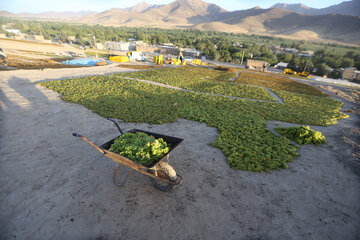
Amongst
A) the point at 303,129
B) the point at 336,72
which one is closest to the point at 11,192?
the point at 303,129

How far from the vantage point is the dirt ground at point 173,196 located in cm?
439

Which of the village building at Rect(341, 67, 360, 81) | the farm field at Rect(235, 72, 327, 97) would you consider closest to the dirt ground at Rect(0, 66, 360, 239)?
the farm field at Rect(235, 72, 327, 97)

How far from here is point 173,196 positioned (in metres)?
5.36

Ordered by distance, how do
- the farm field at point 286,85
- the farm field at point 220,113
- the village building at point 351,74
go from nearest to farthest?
the farm field at point 220,113
the farm field at point 286,85
the village building at point 351,74

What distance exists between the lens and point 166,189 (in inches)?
208

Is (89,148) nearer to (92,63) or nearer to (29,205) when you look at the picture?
(29,205)

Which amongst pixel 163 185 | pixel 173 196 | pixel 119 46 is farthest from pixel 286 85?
pixel 119 46

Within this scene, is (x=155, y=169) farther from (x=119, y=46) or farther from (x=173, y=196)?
Result: (x=119, y=46)

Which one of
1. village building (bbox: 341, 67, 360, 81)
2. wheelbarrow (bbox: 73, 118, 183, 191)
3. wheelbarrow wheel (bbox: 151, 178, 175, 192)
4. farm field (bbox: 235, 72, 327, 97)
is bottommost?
village building (bbox: 341, 67, 360, 81)

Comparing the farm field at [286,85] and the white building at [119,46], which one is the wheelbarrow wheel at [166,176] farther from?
the white building at [119,46]

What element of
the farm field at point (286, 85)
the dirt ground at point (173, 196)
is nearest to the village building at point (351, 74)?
the farm field at point (286, 85)

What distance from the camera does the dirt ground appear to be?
439 cm

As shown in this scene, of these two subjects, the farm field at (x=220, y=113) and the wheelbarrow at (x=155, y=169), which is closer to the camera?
the wheelbarrow at (x=155, y=169)

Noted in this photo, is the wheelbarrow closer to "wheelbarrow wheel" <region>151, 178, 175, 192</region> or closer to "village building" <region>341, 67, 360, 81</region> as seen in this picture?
"wheelbarrow wheel" <region>151, 178, 175, 192</region>
